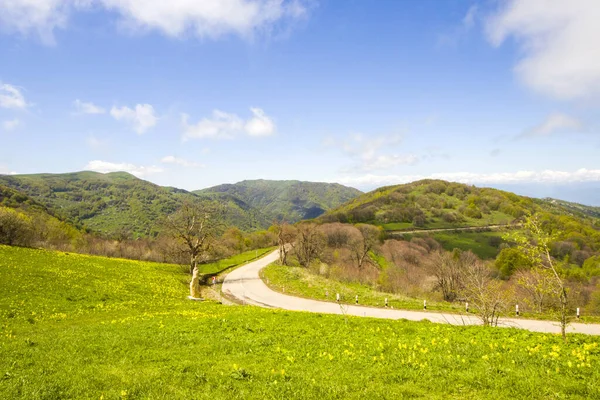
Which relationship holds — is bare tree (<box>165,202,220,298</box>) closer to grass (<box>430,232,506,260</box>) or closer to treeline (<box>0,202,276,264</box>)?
treeline (<box>0,202,276,264</box>)

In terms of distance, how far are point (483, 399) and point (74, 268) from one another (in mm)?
44504

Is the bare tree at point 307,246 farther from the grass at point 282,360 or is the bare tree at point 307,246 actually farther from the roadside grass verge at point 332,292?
the grass at point 282,360

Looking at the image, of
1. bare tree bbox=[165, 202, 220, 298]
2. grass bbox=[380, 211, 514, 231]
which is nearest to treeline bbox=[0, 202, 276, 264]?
bare tree bbox=[165, 202, 220, 298]

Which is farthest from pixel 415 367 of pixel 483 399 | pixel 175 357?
pixel 175 357

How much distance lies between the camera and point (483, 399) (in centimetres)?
894

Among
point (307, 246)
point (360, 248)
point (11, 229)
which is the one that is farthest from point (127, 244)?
point (360, 248)

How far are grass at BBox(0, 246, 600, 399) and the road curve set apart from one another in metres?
4.21

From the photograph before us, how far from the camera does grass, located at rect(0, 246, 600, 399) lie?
32.0 feet

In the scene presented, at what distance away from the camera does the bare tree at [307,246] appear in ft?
286

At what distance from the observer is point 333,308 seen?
3697cm

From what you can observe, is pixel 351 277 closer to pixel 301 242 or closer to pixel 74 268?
pixel 301 242

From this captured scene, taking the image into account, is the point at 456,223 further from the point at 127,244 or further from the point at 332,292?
the point at 127,244

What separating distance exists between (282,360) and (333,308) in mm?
25223

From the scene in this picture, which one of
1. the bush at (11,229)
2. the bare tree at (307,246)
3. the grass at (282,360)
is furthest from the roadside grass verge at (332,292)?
the bush at (11,229)
